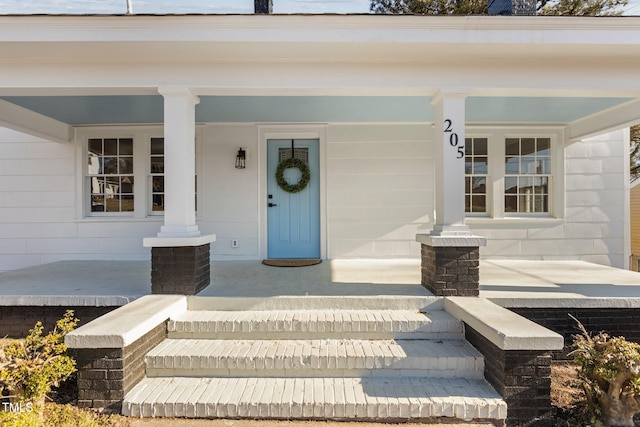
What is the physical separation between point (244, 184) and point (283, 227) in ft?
3.17

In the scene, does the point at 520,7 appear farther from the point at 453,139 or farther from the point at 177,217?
the point at 177,217

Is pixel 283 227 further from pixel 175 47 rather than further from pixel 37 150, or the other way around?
pixel 37 150

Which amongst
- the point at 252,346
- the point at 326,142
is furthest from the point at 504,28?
the point at 252,346

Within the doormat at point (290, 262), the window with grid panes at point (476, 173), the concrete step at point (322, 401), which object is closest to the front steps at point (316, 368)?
the concrete step at point (322, 401)

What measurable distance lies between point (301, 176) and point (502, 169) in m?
3.41

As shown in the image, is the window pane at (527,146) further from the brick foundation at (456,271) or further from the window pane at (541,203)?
the brick foundation at (456,271)

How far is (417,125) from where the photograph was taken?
19.1ft

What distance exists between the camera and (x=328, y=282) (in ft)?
13.6

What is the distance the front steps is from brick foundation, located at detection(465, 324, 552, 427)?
11 cm

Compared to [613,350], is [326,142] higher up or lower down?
higher up

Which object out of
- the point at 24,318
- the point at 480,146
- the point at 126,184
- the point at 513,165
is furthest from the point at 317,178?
the point at 24,318

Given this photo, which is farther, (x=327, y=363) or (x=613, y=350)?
(x=327, y=363)

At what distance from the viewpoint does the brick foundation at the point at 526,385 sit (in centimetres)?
241

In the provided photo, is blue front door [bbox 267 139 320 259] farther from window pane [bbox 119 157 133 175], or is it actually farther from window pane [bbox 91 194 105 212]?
window pane [bbox 91 194 105 212]
